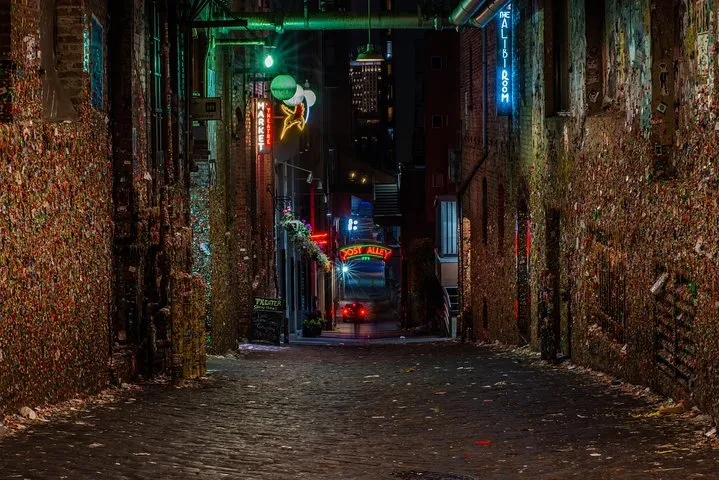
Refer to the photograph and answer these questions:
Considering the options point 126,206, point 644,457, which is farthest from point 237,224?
point 644,457

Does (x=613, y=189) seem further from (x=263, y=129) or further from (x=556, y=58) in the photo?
(x=263, y=129)

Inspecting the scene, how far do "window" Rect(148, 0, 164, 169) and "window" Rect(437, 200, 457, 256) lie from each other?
30.2 meters

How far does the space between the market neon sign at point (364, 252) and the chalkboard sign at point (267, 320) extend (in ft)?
123

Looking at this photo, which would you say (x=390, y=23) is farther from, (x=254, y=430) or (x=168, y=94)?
(x=254, y=430)

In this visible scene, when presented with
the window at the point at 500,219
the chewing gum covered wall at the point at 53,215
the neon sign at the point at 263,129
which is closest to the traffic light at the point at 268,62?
the neon sign at the point at 263,129

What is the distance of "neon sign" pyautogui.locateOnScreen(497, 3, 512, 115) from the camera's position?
21953 mm

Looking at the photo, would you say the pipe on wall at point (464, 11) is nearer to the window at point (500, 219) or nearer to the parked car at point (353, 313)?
the window at point (500, 219)

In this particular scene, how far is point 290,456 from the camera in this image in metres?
8.80

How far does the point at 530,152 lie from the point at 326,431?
1063 centimetres

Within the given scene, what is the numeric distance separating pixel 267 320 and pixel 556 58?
10701mm

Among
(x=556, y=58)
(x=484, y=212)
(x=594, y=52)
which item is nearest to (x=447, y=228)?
(x=484, y=212)

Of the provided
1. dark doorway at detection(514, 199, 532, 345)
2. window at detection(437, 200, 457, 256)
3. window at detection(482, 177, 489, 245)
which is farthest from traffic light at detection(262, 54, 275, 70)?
window at detection(437, 200, 457, 256)

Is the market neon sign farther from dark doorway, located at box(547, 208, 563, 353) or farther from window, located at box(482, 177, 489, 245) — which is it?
dark doorway, located at box(547, 208, 563, 353)

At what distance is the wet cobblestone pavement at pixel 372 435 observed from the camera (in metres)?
8.09
